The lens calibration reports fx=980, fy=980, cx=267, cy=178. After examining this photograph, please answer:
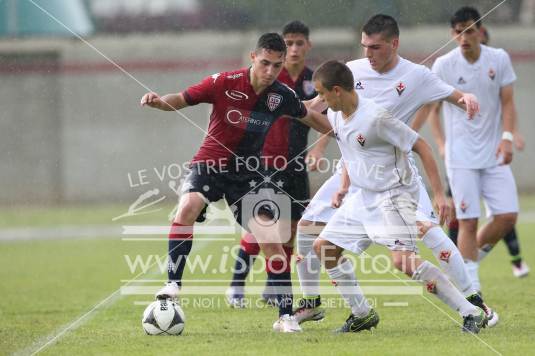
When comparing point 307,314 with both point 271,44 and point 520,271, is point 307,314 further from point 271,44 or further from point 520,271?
point 520,271

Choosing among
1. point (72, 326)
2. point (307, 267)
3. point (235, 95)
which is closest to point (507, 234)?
point (307, 267)

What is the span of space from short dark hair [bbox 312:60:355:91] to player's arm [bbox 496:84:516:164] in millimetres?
2460

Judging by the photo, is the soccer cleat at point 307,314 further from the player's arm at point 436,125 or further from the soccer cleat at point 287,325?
the player's arm at point 436,125

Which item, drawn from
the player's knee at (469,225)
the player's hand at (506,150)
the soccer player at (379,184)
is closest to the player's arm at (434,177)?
the soccer player at (379,184)

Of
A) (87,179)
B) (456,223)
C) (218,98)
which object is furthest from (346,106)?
(87,179)

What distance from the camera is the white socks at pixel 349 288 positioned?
6.78 meters

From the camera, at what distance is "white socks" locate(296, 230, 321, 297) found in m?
7.39

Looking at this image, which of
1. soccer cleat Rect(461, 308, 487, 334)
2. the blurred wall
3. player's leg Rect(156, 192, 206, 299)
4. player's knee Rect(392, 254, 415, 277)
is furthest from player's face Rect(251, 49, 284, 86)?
the blurred wall

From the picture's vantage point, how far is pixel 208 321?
752 cm

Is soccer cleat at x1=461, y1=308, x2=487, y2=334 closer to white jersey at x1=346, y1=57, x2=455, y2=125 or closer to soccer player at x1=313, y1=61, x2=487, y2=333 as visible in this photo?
soccer player at x1=313, y1=61, x2=487, y2=333

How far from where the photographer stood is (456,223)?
950 centimetres

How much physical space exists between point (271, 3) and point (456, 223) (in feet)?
23.1

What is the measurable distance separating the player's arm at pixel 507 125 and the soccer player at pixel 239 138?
5.83ft

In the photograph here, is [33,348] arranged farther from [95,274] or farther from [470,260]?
[95,274]
